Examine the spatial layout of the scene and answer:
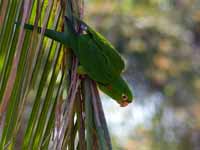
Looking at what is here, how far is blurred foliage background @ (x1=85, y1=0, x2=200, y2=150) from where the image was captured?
7.82 meters

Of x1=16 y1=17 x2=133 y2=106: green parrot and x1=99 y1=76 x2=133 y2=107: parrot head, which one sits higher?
x1=16 y1=17 x2=133 y2=106: green parrot

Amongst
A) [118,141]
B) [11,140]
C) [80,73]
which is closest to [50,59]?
[80,73]

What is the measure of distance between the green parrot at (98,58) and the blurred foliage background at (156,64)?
20.9 ft

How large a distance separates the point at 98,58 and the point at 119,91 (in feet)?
0.34

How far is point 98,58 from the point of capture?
1.25 metres

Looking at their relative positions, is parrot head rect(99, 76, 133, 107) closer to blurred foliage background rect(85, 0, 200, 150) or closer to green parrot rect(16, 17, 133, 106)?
green parrot rect(16, 17, 133, 106)

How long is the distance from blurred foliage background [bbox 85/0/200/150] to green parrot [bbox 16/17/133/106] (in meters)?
6.38

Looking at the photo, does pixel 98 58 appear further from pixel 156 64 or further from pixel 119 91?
pixel 156 64

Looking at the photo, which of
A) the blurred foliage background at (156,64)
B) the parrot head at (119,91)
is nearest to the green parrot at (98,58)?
the parrot head at (119,91)

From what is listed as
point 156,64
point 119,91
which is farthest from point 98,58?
point 156,64

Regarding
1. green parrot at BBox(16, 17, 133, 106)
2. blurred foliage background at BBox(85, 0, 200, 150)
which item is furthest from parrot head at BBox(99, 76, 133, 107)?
blurred foliage background at BBox(85, 0, 200, 150)

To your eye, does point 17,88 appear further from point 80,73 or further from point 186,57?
point 186,57

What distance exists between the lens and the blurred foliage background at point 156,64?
7.82 m

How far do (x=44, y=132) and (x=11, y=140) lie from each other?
0.28ft
